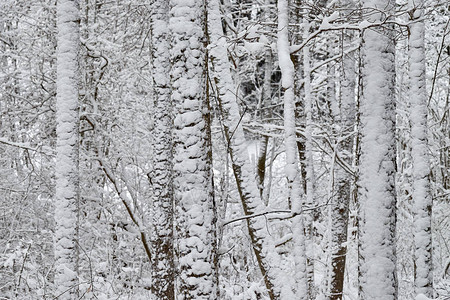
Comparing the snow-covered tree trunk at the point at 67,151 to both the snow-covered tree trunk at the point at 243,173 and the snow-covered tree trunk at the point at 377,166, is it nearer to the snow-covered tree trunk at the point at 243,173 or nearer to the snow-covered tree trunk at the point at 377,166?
the snow-covered tree trunk at the point at 243,173

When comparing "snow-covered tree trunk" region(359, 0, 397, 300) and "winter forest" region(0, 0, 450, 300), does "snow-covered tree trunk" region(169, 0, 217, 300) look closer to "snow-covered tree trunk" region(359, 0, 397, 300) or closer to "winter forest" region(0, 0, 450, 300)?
"winter forest" region(0, 0, 450, 300)

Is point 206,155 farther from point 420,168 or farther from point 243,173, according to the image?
point 420,168

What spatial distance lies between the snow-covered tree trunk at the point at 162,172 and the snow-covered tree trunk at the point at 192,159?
2774 millimetres

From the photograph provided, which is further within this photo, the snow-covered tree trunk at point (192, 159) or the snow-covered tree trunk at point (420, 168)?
the snow-covered tree trunk at point (420, 168)

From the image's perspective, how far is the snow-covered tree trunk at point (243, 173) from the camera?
5336 millimetres

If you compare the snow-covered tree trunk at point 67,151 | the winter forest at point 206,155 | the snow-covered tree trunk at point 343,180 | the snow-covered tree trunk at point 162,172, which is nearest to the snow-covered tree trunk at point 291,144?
the winter forest at point 206,155

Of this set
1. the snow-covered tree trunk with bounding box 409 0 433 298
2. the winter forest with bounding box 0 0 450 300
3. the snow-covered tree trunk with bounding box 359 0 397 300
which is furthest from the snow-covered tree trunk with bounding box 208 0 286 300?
the snow-covered tree trunk with bounding box 359 0 397 300

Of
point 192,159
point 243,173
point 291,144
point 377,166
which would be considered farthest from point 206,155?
point 243,173

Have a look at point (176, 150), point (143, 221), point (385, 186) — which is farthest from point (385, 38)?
point (143, 221)

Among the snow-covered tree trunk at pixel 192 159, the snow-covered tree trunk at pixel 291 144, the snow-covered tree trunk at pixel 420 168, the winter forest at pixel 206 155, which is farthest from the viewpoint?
the snow-covered tree trunk at pixel 420 168

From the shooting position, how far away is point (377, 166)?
3600 millimetres

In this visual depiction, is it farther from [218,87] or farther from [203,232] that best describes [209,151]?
[218,87]

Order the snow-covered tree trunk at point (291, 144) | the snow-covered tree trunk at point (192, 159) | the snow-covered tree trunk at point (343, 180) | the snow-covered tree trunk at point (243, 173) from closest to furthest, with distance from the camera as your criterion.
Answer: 1. the snow-covered tree trunk at point (192, 159)
2. the snow-covered tree trunk at point (291, 144)
3. the snow-covered tree trunk at point (243, 173)
4. the snow-covered tree trunk at point (343, 180)

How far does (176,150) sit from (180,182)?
0.28 meters
